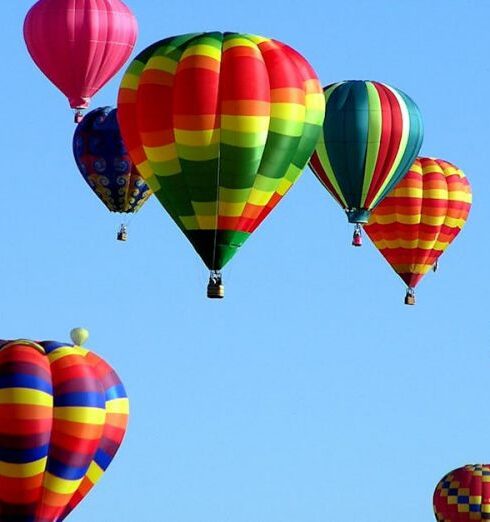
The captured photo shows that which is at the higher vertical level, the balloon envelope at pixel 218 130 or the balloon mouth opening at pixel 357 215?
the balloon envelope at pixel 218 130

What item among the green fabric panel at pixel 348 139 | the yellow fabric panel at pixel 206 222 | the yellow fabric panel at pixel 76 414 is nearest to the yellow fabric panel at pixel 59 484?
the yellow fabric panel at pixel 76 414

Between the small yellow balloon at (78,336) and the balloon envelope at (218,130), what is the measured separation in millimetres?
3018

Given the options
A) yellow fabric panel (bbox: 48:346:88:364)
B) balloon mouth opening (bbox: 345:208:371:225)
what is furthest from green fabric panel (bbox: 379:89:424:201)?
yellow fabric panel (bbox: 48:346:88:364)

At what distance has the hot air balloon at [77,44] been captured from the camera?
63.1m

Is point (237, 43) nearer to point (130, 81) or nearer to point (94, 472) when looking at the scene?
point (130, 81)

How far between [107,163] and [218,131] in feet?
33.3

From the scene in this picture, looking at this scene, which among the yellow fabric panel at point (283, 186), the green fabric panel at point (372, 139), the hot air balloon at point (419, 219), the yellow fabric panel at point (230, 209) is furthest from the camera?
the hot air balloon at point (419, 219)

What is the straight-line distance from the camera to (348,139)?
197ft

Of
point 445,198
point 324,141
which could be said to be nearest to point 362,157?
point 324,141

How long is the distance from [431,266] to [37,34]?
1027cm

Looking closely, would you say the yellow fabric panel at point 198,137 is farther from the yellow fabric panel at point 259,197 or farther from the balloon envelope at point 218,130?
the yellow fabric panel at point 259,197

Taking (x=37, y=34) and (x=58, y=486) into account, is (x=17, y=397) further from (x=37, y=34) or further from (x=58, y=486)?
(x=37, y=34)

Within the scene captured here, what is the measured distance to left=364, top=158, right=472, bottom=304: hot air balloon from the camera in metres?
65.6

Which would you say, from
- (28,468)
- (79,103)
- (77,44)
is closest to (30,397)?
(28,468)
